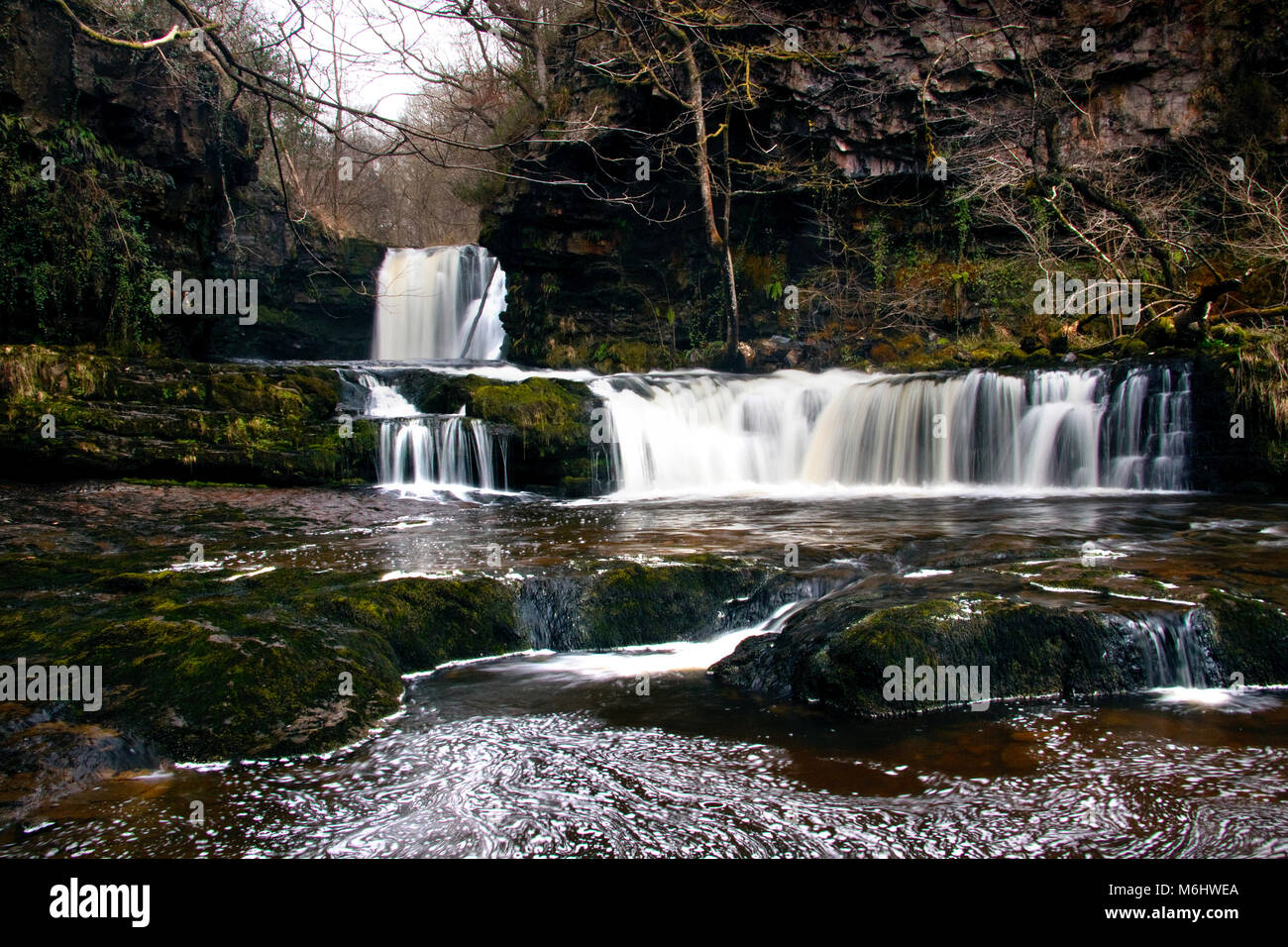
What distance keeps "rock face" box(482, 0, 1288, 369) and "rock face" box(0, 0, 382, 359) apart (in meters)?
6.22

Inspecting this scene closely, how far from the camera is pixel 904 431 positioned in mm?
14586

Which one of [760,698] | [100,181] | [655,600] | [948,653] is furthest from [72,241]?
[948,653]

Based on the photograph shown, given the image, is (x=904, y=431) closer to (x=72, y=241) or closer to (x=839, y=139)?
(x=839, y=139)

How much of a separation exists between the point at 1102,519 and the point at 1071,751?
6518mm

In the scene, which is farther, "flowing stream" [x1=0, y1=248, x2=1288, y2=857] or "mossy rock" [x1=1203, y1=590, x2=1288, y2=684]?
"mossy rock" [x1=1203, y1=590, x2=1288, y2=684]

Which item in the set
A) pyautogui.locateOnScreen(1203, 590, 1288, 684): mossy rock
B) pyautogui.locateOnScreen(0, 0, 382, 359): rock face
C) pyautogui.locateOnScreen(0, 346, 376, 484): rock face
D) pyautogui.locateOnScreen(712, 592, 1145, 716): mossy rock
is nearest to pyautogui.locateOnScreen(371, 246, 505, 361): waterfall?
pyautogui.locateOnScreen(0, 0, 382, 359): rock face

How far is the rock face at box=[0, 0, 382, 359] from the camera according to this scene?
41.7 ft

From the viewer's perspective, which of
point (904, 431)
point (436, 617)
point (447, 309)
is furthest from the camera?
point (447, 309)

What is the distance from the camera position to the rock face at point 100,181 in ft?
41.7

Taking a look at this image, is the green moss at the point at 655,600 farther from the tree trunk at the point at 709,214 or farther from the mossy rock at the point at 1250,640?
the tree trunk at the point at 709,214

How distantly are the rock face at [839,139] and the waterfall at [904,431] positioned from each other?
14.2 ft

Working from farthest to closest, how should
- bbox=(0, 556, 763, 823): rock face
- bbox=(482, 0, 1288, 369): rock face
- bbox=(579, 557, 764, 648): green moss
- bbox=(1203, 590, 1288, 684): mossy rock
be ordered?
bbox=(482, 0, 1288, 369): rock face < bbox=(579, 557, 764, 648): green moss < bbox=(1203, 590, 1288, 684): mossy rock < bbox=(0, 556, 763, 823): rock face

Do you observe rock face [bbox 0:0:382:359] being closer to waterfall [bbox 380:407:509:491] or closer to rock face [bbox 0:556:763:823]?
waterfall [bbox 380:407:509:491]

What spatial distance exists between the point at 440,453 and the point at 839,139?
11.5 meters
